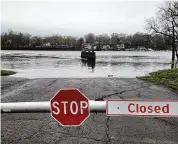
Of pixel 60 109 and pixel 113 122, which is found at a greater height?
pixel 60 109

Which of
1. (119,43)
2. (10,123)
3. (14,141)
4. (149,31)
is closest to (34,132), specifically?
(14,141)

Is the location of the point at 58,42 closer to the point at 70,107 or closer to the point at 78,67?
the point at 78,67

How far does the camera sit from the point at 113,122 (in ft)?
18.0

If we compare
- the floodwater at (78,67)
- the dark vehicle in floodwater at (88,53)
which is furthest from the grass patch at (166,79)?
the dark vehicle in floodwater at (88,53)

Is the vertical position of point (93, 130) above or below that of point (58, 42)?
below

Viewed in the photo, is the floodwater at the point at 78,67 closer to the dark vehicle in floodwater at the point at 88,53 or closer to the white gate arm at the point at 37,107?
the dark vehicle in floodwater at the point at 88,53

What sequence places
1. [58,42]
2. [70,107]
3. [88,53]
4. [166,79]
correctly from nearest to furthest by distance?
[70,107], [166,79], [88,53], [58,42]

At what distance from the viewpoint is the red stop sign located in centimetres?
227

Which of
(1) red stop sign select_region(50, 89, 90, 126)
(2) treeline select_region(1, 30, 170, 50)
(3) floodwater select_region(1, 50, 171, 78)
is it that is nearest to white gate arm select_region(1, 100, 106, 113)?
(1) red stop sign select_region(50, 89, 90, 126)

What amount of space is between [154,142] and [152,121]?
1405 mm

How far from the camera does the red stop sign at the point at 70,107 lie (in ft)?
7.43

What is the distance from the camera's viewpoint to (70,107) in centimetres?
227

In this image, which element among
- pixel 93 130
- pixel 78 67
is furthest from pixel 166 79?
pixel 78 67

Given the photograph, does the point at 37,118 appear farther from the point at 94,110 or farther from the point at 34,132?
the point at 94,110
